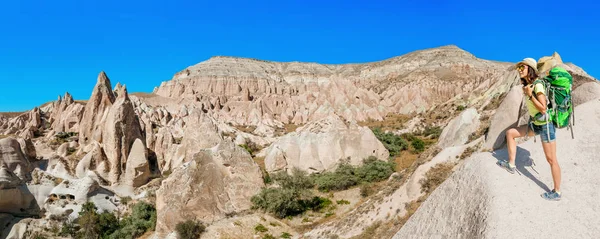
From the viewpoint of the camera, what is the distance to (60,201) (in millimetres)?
24344

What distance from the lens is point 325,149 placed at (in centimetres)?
2808

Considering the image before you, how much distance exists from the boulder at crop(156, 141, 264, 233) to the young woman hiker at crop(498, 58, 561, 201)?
16147 mm

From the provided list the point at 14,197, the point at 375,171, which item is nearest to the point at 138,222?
the point at 14,197

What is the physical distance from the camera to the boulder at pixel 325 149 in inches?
1093

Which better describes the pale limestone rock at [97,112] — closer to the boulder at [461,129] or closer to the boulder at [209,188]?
the boulder at [209,188]

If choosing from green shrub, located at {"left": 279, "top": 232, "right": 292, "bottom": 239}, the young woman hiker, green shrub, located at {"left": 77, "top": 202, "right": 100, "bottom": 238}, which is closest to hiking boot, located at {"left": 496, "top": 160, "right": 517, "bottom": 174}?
the young woman hiker

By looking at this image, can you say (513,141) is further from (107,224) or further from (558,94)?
(107,224)

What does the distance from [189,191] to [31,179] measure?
15.2m

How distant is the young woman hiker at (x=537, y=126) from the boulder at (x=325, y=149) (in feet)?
69.4

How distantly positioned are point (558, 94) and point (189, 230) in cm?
1583

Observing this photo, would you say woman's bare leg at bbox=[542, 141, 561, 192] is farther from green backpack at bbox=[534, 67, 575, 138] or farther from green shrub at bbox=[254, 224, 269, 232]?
green shrub at bbox=[254, 224, 269, 232]

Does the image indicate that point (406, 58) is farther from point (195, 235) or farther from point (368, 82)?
point (195, 235)

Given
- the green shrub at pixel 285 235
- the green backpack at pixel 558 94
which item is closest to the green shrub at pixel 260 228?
the green shrub at pixel 285 235

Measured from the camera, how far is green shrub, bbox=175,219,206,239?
674 inches
